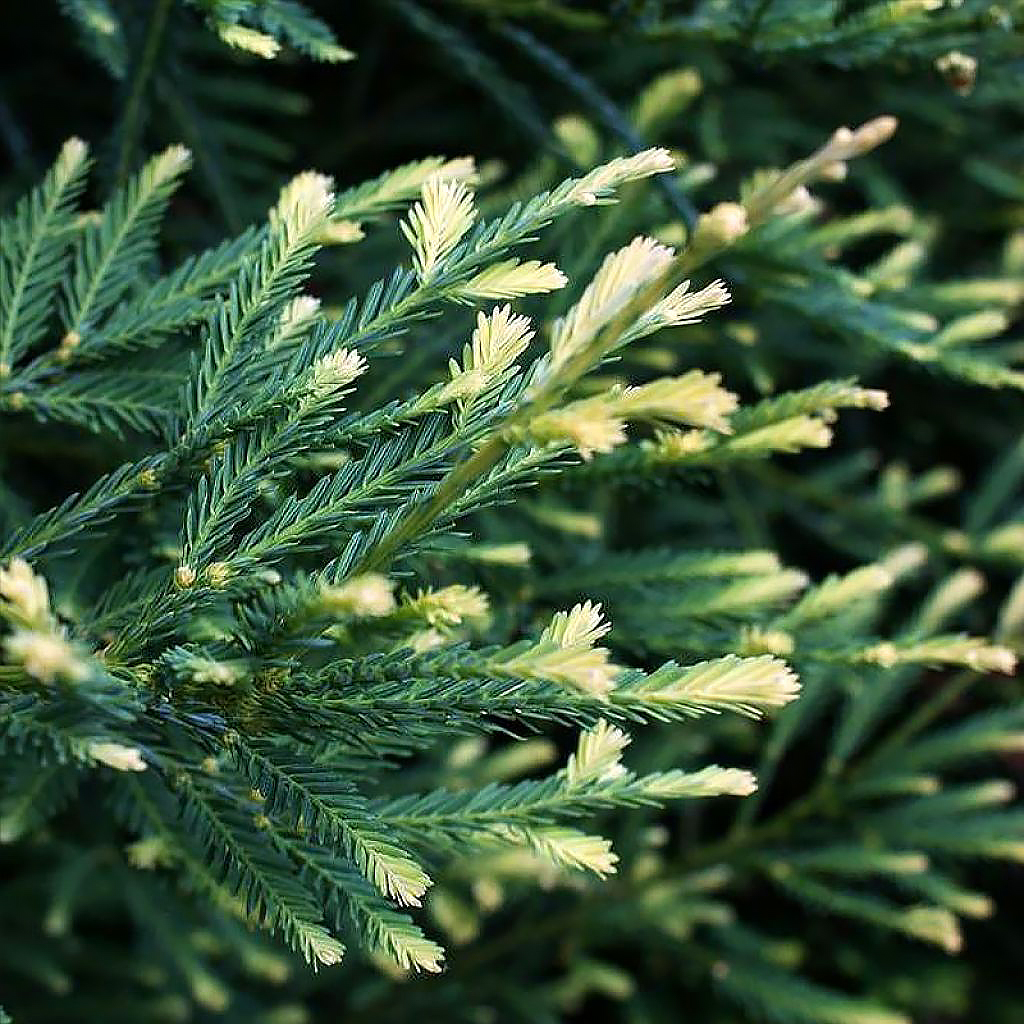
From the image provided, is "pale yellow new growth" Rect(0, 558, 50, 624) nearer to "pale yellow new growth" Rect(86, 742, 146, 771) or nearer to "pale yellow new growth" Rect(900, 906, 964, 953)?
"pale yellow new growth" Rect(86, 742, 146, 771)

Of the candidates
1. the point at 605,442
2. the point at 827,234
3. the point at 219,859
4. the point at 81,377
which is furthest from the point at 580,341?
the point at 827,234

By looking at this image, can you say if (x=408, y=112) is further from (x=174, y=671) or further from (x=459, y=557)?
(x=174, y=671)

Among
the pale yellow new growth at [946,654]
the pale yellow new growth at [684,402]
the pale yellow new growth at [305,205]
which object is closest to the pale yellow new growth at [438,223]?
the pale yellow new growth at [305,205]

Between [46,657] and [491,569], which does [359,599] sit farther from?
[491,569]

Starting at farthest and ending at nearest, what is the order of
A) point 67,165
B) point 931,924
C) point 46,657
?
point 931,924 → point 67,165 → point 46,657

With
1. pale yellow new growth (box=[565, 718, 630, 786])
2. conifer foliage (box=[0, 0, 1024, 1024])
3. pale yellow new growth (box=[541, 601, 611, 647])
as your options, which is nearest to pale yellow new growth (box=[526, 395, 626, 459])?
conifer foliage (box=[0, 0, 1024, 1024])

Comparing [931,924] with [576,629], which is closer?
[576,629]

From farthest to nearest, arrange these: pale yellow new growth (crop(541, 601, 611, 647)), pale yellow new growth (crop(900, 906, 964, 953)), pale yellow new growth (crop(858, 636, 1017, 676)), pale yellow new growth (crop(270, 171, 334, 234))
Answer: pale yellow new growth (crop(900, 906, 964, 953)), pale yellow new growth (crop(858, 636, 1017, 676)), pale yellow new growth (crop(270, 171, 334, 234)), pale yellow new growth (crop(541, 601, 611, 647))

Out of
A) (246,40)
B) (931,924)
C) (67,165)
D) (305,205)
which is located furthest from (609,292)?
(931,924)
